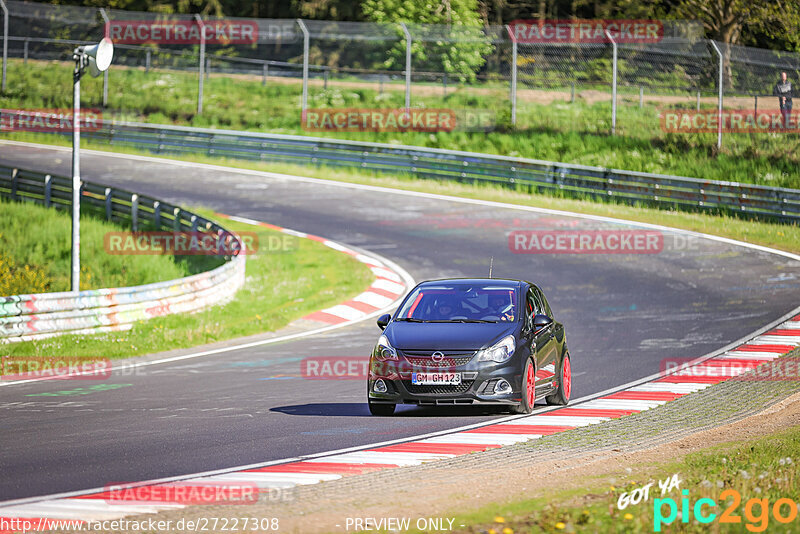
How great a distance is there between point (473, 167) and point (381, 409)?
76.2 feet

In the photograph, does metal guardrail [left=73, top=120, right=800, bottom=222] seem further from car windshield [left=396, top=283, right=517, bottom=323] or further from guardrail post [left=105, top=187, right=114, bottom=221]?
car windshield [left=396, top=283, right=517, bottom=323]

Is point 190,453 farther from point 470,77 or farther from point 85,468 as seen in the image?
point 470,77

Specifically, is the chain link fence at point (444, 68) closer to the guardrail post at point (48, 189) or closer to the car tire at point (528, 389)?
the guardrail post at point (48, 189)

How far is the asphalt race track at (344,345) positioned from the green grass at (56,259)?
4.45 m

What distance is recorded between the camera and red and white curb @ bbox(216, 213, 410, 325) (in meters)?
19.7

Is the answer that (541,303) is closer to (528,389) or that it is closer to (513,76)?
(528,389)

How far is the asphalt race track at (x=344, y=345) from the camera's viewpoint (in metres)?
10.0

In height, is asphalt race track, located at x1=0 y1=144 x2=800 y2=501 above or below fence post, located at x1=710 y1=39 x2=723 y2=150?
below

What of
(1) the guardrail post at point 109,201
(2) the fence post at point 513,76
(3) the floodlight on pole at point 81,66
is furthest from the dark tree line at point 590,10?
(3) the floodlight on pole at point 81,66

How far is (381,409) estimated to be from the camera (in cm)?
1184

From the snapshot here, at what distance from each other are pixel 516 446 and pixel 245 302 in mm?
11621

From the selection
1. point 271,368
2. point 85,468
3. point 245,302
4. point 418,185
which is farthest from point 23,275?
point 85,468

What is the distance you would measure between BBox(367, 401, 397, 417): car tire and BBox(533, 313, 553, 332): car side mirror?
179 cm

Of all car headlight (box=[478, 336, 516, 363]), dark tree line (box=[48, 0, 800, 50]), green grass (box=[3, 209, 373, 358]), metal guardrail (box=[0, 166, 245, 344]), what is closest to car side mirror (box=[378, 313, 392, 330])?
car headlight (box=[478, 336, 516, 363])
